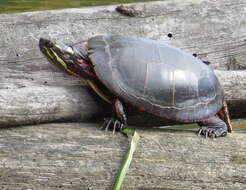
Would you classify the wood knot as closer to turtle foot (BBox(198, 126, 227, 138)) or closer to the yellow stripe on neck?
the yellow stripe on neck

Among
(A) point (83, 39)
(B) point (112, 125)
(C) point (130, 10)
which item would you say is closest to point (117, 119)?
(B) point (112, 125)

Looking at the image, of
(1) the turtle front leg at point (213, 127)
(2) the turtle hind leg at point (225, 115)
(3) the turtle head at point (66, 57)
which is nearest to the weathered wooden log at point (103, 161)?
(1) the turtle front leg at point (213, 127)

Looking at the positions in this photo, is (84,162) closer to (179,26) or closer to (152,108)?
(152,108)

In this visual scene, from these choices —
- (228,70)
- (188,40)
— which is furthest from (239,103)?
(188,40)

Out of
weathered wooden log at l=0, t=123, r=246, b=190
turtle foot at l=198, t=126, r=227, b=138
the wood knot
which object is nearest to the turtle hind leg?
turtle foot at l=198, t=126, r=227, b=138

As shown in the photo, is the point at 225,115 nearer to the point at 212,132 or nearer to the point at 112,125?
the point at 212,132
